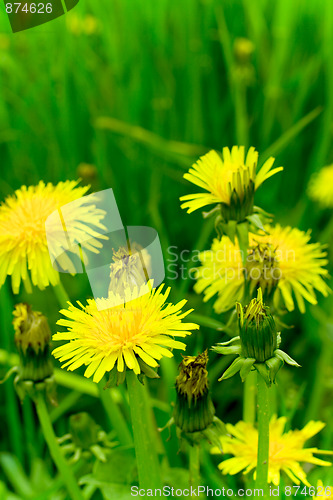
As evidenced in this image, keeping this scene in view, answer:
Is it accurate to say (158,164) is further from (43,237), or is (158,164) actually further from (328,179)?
(43,237)

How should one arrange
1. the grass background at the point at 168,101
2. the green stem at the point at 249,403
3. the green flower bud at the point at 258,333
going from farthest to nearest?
the grass background at the point at 168,101
the green stem at the point at 249,403
the green flower bud at the point at 258,333

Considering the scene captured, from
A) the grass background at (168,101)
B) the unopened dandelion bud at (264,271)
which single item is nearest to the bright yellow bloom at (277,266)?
the unopened dandelion bud at (264,271)

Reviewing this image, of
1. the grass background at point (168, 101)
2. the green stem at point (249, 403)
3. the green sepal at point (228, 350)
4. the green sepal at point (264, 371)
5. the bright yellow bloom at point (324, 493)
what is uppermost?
the grass background at point (168, 101)

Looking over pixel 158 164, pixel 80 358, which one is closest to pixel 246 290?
pixel 80 358

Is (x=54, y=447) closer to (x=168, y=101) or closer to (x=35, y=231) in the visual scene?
(x=35, y=231)

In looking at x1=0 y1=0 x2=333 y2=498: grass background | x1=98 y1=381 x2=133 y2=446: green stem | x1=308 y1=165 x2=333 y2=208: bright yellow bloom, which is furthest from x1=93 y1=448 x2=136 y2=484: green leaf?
x1=308 y1=165 x2=333 y2=208: bright yellow bloom

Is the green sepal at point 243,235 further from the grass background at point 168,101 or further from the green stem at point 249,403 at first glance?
the grass background at point 168,101
